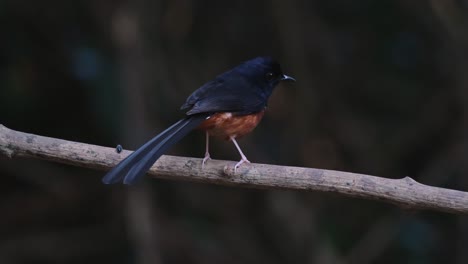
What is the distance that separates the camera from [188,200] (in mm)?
6707

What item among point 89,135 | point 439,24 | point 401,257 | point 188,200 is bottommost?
point 401,257

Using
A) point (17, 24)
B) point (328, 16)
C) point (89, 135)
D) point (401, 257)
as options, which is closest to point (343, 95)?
point (328, 16)

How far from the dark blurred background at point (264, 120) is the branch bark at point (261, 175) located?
7.52 feet

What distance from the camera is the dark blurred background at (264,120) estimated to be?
6266 millimetres

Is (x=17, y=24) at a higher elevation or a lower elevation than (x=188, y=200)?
higher

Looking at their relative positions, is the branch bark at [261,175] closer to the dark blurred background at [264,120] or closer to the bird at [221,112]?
the bird at [221,112]

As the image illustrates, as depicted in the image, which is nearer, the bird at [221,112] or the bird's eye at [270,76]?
the bird at [221,112]

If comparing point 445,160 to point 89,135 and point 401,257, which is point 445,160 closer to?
point 401,257

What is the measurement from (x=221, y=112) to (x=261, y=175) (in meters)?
0.72

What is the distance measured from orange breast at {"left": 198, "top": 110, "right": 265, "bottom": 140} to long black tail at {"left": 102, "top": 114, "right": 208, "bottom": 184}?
0.35 metres

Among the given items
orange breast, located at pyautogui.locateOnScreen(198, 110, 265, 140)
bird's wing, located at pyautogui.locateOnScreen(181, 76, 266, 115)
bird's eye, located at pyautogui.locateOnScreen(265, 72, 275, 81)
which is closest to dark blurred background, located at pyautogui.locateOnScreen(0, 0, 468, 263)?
bird's eye, located at pyautogui.locateOnScreen(265, 72, 275, 81)

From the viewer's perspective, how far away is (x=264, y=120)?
22.9 feet

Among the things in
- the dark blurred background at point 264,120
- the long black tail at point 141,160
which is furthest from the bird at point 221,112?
the dark blurred background at point 264,120

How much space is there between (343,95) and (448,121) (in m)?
0.95
